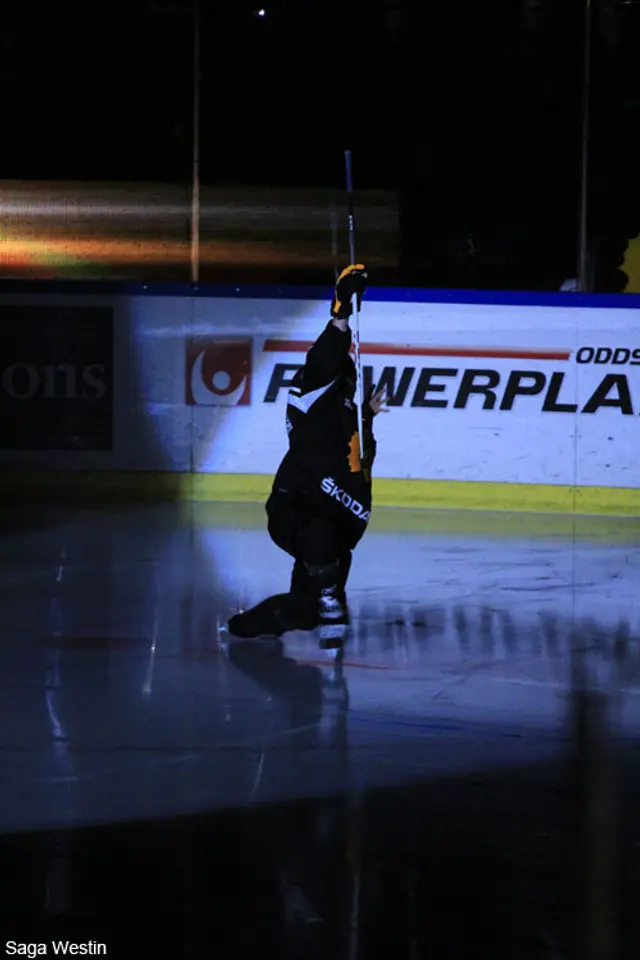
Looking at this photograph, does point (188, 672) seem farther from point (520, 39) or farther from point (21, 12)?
point (21, 12)

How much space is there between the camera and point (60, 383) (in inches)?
473

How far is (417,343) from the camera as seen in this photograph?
11633 millimetres

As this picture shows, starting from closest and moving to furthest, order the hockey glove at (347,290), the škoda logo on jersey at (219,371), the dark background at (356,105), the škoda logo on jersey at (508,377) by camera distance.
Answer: the hockey glove at (347,290) < the škoda logo on jersey at (508,377) < the škoda logo on jersey at (219,371) < the dark background at (356,105)

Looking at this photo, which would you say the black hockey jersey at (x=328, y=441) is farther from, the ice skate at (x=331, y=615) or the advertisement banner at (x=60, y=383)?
the advertisement banner at (x=60, y=383)

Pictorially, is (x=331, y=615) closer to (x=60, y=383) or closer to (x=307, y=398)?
(x=307, y=398)

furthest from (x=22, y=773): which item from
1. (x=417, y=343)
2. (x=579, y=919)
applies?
(x=417, y=343)

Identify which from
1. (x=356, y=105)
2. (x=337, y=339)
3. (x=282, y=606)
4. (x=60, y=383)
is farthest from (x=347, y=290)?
(x=356, y=105)

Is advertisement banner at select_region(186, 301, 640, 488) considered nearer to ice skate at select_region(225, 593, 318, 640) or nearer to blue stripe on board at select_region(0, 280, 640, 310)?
blue stripe on board at select_region(0, 280, 640, 310)

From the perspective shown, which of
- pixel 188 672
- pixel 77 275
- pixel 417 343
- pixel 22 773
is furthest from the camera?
pixel 77 275

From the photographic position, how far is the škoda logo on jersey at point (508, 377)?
37.5ft

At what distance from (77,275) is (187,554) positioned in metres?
4.22

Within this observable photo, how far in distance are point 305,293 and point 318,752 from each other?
22.2ft

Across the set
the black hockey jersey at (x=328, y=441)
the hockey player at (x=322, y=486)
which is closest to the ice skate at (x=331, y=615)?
the hockey player at (x=322, y=486)

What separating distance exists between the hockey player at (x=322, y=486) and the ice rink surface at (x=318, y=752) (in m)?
0.17
